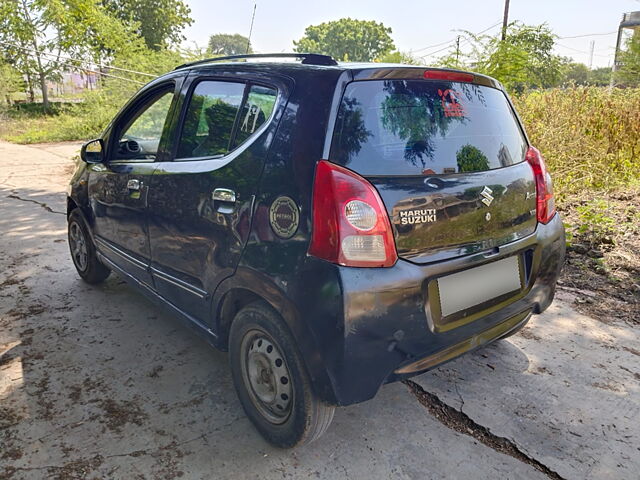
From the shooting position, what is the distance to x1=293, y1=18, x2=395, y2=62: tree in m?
77.9

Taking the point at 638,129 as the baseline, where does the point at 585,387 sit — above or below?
below

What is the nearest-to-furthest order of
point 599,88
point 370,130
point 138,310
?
1. point 370,130
2. point 138,310
3. point 599,88

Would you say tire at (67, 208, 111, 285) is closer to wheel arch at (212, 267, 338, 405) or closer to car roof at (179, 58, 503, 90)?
wheel arch at (212, 267, 338, 405)

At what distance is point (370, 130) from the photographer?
73.7 inches

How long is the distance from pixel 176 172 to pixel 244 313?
3.00ft

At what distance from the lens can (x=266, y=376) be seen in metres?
2.17

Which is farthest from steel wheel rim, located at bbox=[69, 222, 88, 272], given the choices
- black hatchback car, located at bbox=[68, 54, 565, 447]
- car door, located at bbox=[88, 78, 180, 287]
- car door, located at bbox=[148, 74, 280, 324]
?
black hatchback car, located at bbox=[68, 54, 565, 447]

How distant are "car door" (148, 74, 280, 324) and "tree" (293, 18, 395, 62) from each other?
261 ft

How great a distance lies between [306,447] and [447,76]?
1.80m

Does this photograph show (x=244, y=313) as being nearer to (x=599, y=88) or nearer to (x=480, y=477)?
(x=480, y=477)

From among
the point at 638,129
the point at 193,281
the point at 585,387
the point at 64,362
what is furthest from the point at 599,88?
the point at 64,362

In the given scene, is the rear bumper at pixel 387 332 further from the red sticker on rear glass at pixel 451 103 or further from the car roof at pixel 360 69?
the car roof at pixel 360 69

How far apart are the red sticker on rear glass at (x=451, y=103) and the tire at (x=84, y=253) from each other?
9.68ft

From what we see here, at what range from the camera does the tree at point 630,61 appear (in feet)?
63.2
